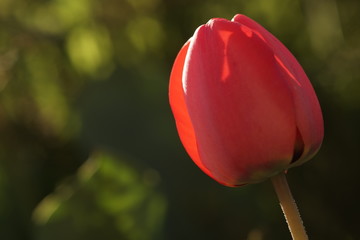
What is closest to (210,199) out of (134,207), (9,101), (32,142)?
(134,207)

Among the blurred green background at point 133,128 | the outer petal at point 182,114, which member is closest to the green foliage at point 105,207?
the blurred green background at point 133,128

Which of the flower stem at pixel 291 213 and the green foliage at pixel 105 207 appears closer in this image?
the flower stem at pixel 291 213

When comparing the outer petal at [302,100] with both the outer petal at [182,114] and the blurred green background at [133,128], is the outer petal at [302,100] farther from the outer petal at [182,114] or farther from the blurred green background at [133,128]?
the blurred green background at [133,128]

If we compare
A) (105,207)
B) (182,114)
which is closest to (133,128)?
(105,207)

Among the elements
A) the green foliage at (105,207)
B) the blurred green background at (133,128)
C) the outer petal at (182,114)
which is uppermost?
the outer petal at (182,114)

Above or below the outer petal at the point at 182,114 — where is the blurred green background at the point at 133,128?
below

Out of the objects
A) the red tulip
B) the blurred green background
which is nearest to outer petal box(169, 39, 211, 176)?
the red tulip

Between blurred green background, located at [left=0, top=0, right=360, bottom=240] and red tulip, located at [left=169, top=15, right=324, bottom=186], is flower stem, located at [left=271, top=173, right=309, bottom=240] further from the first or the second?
blurred green background, located at [left=0, top=0, right=360, bottom=240]
